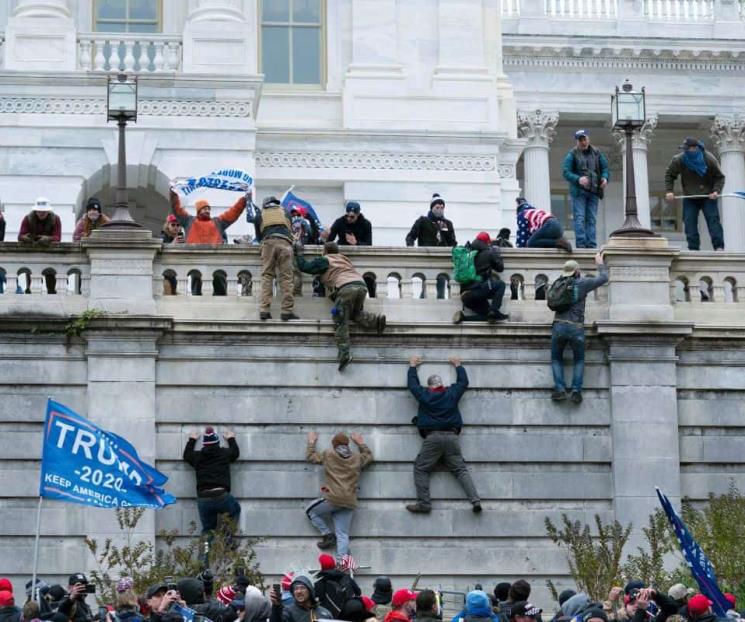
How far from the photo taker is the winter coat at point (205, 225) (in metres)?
40.0

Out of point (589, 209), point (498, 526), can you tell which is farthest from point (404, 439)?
point (589, 209)

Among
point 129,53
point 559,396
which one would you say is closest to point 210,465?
point 559,396

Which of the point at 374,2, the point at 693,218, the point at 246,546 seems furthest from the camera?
the point at 374,2

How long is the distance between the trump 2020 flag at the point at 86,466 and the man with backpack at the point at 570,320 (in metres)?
7.46

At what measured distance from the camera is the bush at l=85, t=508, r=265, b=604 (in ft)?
113

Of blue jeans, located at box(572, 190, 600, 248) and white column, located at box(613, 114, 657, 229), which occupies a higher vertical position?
white column, located at box(613, 114, 657, 229)

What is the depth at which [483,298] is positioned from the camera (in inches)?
1512

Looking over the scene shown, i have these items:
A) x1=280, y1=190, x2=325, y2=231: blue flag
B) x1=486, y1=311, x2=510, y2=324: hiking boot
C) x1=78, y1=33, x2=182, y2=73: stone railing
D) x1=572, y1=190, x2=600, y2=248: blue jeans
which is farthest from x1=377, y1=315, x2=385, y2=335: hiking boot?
x1=78, y1=33, x2=182, y2=73: stone railing

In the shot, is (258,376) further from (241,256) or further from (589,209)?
(589,209)

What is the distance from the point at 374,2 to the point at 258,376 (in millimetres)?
15174

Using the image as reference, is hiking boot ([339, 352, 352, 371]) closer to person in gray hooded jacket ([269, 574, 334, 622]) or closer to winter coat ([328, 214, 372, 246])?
winter coat ([328, 214, 372, 246])

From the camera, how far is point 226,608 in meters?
Result: 29.6

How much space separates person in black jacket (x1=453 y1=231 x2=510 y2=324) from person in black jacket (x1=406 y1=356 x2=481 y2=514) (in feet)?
4.25

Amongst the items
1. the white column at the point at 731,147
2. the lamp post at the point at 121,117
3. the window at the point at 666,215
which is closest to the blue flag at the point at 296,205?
the lamp post at the point at 121,117
